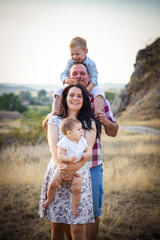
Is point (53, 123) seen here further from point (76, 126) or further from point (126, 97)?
point (126, 97)

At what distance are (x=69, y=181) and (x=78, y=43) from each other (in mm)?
2435

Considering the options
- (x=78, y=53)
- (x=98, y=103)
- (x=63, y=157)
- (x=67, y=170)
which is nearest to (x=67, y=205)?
(x=67, y=170)

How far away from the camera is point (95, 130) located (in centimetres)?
249

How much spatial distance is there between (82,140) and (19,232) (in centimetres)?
251

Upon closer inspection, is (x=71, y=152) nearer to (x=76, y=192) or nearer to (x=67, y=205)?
(x=76, y=192)

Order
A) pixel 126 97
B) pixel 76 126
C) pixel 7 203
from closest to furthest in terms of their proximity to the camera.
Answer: pixel 76 126, pixel 7 203, pixel 126 97

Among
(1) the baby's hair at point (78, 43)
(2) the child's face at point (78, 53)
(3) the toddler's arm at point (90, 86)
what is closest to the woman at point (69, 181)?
(3) the toddler's arm at point (90, 86)

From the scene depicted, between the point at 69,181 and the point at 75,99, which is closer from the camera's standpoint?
the point at 69,181

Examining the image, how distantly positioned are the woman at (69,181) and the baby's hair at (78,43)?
135 centimetres

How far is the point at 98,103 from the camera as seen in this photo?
9.21 feet

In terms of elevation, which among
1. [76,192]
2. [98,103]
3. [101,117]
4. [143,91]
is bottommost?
[76,192]

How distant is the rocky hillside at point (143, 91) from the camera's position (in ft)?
102

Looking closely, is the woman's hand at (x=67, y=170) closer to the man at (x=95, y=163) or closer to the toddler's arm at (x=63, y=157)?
the toddler's arm at (x=63, y=157)

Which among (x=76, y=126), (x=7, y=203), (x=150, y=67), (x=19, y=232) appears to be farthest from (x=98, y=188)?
(x=150, y=67)
